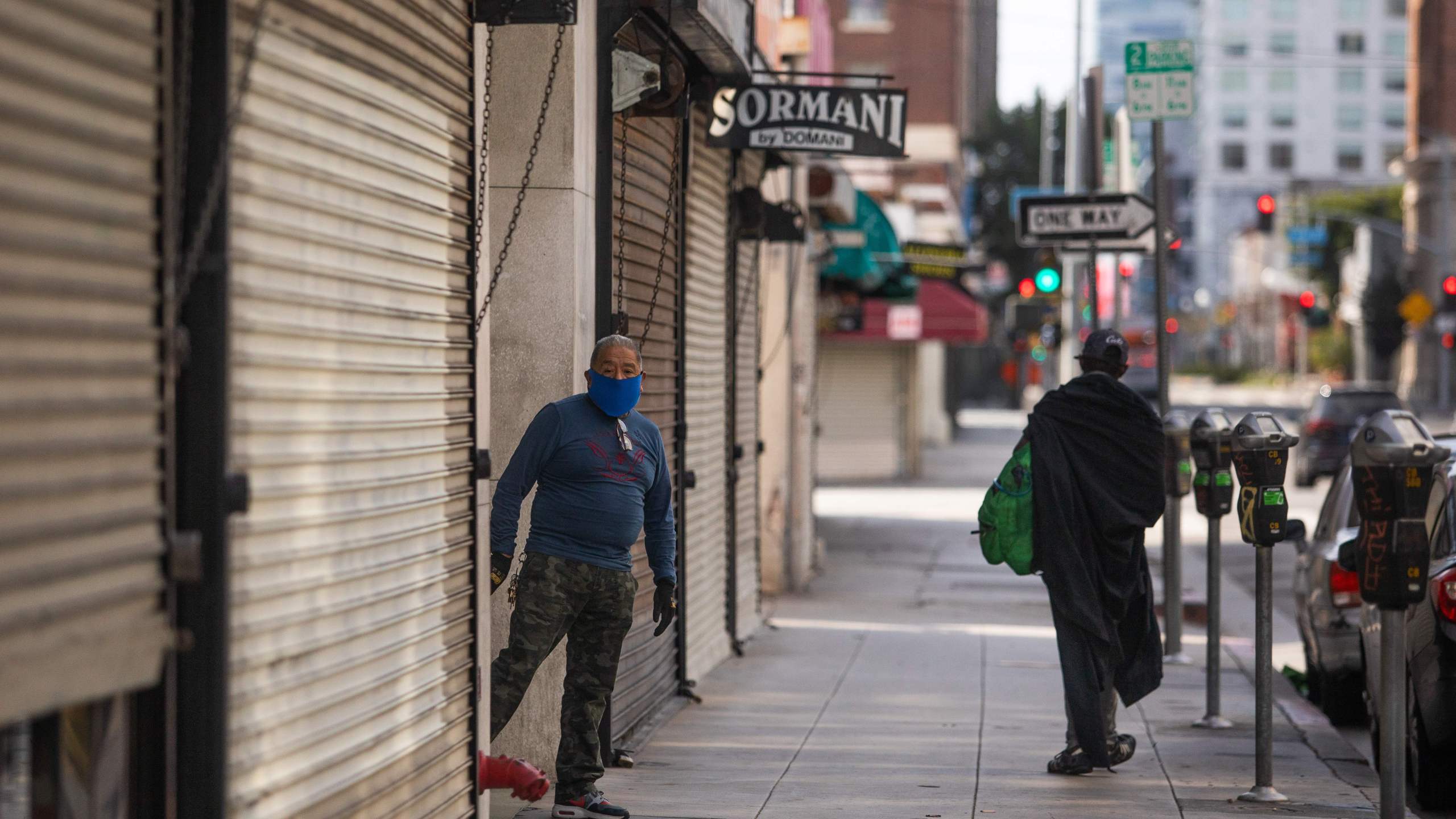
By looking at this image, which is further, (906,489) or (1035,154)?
(1035,154)

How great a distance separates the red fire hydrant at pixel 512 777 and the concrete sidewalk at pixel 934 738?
0.96 metres

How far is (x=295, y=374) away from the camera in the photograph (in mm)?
4477

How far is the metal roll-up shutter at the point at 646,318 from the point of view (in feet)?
28.5

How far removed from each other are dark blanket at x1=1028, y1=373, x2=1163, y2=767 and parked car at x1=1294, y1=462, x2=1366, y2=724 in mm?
1646

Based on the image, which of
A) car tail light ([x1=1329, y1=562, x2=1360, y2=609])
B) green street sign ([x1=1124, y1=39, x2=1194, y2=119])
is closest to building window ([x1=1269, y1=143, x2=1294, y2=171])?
green street sign ([x1=1124, y1=39, x2=1194, y2=119])

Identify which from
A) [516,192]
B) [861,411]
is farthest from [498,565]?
[861,411]

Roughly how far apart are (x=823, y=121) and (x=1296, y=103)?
13694cm

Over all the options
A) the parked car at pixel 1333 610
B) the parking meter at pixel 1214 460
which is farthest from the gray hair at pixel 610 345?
the parked car at pixel 1333 610

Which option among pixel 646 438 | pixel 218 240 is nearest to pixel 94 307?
pixel 218 240

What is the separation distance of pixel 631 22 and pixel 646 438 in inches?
108

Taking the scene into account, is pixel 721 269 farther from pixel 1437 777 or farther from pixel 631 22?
pixel 1437 777

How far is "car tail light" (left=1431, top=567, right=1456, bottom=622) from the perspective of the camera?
7.33m

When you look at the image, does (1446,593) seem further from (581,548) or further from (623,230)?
(623,230)

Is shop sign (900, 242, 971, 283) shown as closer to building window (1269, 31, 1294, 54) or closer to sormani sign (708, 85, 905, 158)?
sormani sign (708, 85, 905, 158)
